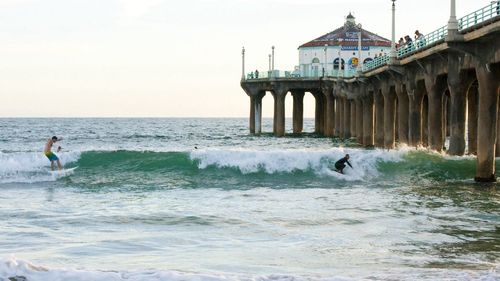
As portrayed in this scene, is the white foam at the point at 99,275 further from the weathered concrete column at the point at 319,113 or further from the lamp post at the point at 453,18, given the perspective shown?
the weathered concrete column at the point at 319,113

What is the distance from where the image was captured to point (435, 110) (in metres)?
31.6

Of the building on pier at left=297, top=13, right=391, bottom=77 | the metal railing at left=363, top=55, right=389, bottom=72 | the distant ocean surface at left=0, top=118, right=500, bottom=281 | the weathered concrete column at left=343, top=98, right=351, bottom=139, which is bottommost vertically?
the distant ocean surface at left=0, top=118, right=500, bottom=281

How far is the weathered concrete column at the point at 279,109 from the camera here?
6712 cm

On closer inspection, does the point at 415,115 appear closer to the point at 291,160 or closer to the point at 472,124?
the point at 472,124

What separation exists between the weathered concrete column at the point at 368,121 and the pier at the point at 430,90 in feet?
0.20

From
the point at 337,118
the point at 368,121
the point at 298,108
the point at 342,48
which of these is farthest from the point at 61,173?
the point at 342,48

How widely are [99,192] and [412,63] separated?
51.3 ft

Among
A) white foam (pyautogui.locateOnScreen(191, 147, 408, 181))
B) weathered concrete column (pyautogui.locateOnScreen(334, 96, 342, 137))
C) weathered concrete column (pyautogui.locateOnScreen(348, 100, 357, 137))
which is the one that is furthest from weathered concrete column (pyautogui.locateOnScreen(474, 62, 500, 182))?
weathered concrete column (pyautogui.locateOnScreen(334, 96, 342, 137))

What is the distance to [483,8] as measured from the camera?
24.4 m

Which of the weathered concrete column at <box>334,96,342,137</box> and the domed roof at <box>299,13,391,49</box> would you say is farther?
the domed roof at <box>299,13,391,49</box>

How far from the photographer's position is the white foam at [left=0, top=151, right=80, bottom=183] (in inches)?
1163

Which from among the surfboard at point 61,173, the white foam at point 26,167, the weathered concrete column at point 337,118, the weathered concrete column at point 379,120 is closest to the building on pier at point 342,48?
the weathered concrete column at point 337,118

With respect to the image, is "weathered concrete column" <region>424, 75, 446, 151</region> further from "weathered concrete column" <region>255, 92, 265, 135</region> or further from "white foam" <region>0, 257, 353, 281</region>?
"weathered concrete column" <region>255, 92, 265, 135</region>

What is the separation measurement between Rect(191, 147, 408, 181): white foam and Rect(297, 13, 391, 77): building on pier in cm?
3854
